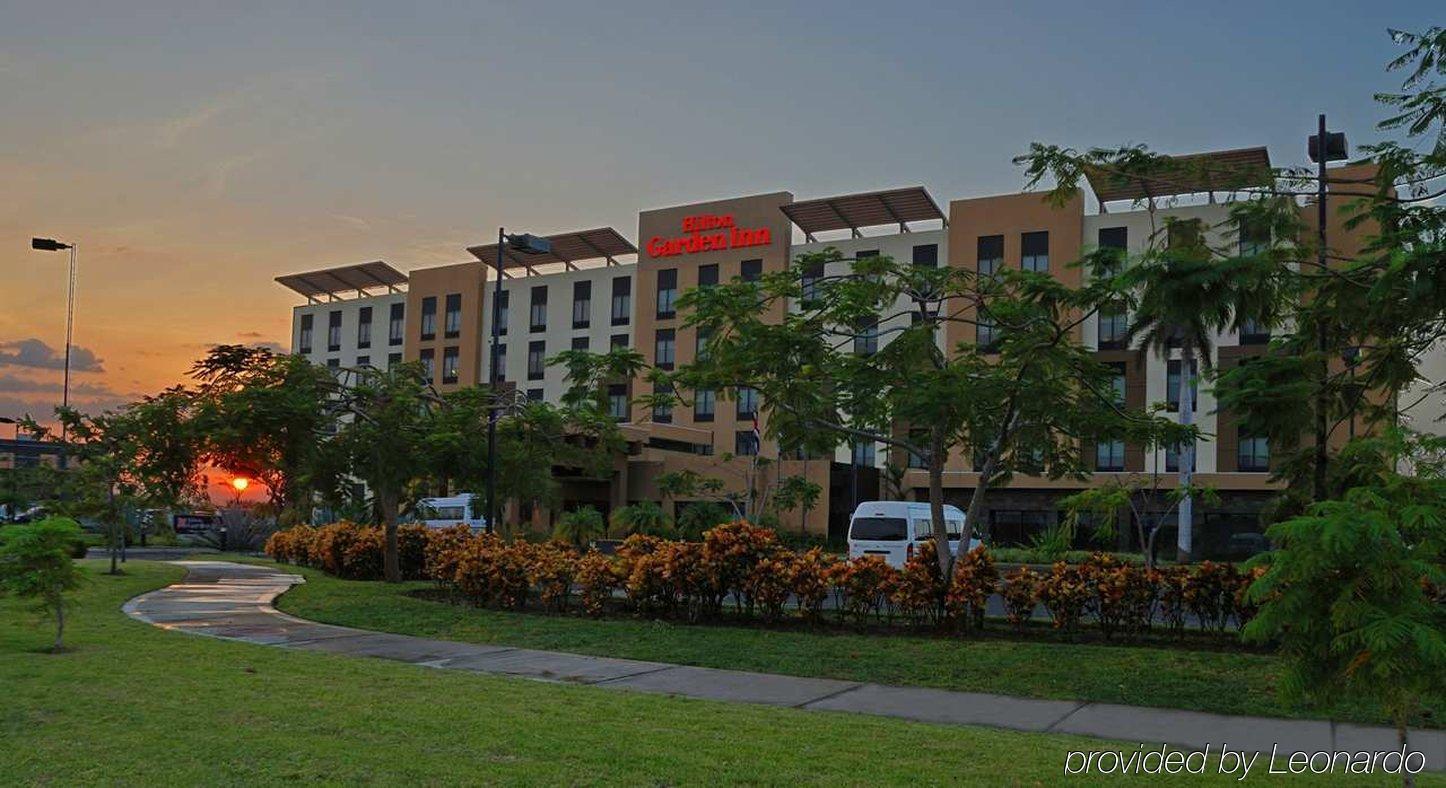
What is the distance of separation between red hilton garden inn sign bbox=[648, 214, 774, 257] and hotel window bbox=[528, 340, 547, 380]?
10.7m

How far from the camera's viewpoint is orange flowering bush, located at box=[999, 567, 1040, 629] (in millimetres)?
15781

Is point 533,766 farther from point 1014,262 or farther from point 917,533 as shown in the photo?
point 1014,262

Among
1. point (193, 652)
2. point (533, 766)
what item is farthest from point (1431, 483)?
point (193, 652)

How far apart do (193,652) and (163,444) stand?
8164 millimetres

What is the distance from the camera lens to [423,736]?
852 centimetres

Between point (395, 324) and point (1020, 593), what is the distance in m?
75.7

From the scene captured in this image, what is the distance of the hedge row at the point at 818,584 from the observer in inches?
607

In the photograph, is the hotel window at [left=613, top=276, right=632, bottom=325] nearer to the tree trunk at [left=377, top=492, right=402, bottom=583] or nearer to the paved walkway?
the tree trunk at [left=377, top=492, right=402, bottom=583]

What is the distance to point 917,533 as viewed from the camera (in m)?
31.2

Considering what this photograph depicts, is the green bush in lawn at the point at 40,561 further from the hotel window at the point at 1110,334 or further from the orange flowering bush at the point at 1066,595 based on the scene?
the hotel window at the point at 1110,334

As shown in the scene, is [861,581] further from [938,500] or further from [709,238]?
[709,238]

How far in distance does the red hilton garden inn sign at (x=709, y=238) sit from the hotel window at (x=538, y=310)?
32.4 ft

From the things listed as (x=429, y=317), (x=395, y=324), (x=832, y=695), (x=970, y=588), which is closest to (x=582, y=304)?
(x=429, y=317)

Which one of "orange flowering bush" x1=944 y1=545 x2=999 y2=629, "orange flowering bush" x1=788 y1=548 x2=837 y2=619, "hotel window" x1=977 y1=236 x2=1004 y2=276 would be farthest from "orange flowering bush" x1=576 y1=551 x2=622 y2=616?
"hotel window" x1=977 y1=236 x2=1004 y2=276
